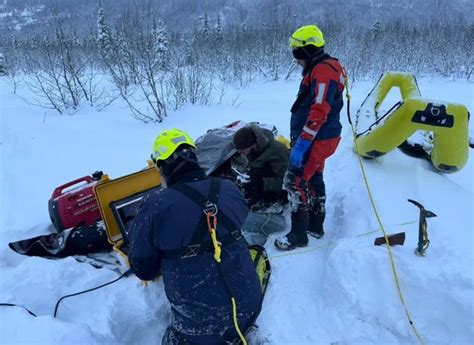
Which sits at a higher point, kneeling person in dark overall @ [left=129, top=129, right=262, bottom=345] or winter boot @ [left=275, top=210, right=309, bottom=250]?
kneeling person in dark overall @ [left=129, top=129, right=262, bottom=345]

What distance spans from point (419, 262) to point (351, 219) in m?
1.02

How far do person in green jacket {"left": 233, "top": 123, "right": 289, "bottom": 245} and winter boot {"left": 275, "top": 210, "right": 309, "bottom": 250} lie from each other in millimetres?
248

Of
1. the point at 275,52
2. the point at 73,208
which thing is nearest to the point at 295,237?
the point at 73,208

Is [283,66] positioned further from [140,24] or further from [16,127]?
[16,127]

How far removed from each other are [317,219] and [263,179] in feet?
2.23

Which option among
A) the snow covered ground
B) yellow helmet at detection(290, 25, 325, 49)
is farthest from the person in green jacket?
yellow helmet at detection(290, 25, 325, 49)

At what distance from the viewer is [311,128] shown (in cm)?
278

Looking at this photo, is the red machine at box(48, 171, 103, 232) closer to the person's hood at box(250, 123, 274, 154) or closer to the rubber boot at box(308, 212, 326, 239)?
the person's hood at box(250, 123, 274, 154)

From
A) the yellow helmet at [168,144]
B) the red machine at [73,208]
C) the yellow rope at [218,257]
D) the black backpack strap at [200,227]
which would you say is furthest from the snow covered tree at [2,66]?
the yellow rope at [218,257]

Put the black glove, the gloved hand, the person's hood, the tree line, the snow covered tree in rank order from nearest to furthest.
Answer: the gloved hand, the person's hood, the black glove, the tree line, the snow covered tree

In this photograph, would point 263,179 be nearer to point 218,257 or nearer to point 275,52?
point 218,257

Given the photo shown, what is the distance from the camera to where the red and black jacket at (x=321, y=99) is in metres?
2.69

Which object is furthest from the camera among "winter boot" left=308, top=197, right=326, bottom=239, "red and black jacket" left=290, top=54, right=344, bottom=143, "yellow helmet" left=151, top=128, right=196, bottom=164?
"winter boot" left=308, top=197, right=326, bottom=239

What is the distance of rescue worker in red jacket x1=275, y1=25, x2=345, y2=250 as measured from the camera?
271cm
